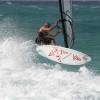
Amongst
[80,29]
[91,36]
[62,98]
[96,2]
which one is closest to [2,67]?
[62,98]

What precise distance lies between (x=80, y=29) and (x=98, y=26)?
3.96 metres

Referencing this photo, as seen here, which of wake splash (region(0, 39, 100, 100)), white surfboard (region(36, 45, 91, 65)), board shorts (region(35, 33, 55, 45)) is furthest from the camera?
wake splash (region(0, 39, 100, 100))

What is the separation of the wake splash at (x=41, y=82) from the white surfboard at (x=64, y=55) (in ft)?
5.29

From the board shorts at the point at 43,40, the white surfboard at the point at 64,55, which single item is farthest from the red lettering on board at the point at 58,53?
the board shorts at the point at 43,40

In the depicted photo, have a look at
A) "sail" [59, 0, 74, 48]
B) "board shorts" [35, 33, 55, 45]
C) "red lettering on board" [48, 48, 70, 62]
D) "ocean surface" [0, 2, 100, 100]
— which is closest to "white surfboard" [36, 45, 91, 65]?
"red lettering on board" [48, 48, 70, 62]

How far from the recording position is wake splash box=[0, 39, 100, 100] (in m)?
24.1

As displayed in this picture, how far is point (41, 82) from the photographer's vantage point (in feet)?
84.8

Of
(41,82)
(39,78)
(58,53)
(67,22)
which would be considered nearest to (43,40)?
(58,53)

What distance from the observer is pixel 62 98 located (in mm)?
23766

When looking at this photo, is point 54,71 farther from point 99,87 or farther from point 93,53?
point 93,53

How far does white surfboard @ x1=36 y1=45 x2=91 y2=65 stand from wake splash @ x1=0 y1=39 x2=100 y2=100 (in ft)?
5.29

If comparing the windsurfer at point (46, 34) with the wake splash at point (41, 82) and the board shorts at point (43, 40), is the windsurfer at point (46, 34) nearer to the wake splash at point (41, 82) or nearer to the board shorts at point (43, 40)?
the board shorts at point (43, 40)

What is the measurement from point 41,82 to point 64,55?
2.68 meters

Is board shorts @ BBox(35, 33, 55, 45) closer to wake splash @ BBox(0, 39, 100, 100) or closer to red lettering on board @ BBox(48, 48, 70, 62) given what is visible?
red lettering on board @ BBox(48, 48, 70, 62)
